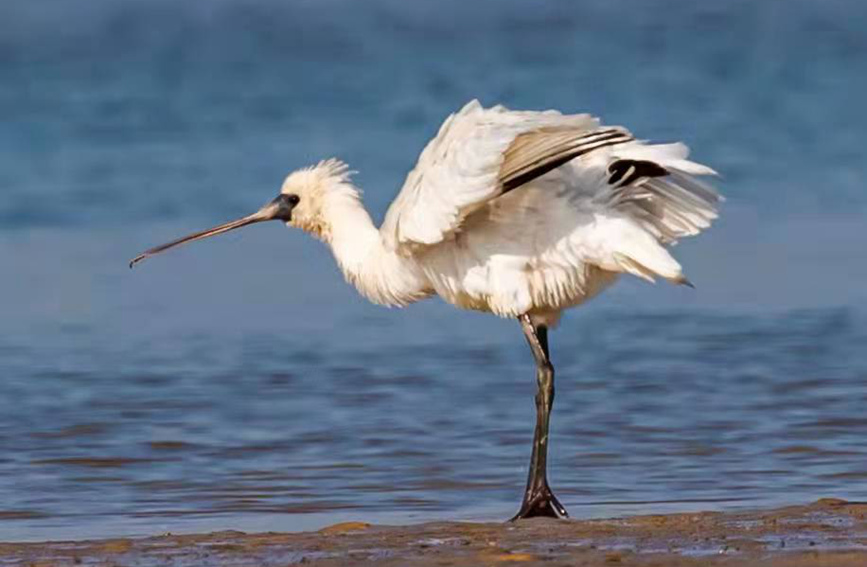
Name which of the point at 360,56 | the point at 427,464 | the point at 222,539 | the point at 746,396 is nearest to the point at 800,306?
the point at 746,396

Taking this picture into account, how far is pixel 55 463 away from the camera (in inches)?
404

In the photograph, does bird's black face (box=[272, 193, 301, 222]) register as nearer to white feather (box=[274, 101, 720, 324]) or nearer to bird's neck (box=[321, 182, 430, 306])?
bird's neck (box=[321, 182, 430, 306])

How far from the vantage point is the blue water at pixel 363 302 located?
32.4ft

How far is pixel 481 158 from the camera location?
872cm

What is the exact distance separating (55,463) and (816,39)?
14296 mm

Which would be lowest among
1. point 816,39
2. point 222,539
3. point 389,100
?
point 222,539

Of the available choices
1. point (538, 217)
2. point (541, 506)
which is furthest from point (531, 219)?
point (541, 506)

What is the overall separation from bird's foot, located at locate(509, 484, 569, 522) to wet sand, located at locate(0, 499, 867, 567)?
0.30 m

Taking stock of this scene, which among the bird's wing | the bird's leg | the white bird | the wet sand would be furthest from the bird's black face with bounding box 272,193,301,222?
the wet sand

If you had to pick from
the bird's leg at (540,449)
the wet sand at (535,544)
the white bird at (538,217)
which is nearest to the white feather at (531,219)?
the white bird at (538,217)

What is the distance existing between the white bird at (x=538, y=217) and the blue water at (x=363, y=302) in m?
0.80

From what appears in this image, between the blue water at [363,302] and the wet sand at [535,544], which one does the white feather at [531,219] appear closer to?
the blue water at [363,302]

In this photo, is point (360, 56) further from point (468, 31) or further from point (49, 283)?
point (49, 283)

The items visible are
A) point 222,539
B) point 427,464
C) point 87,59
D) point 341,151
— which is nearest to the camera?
point 222,539
